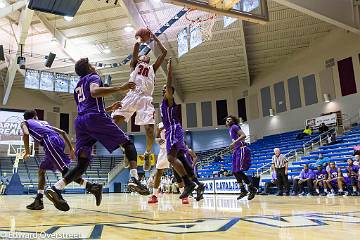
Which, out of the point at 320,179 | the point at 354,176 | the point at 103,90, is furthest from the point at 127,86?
the point at 320,179

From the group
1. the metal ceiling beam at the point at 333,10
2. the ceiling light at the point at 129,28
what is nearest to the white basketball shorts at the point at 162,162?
the metal ceiling beam at the point at 333,10

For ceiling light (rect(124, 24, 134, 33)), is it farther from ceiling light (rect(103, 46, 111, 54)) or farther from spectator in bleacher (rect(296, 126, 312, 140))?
Result: spectator in bleacher (rect(296, 126, 312, 140))

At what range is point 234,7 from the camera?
8.05 meters

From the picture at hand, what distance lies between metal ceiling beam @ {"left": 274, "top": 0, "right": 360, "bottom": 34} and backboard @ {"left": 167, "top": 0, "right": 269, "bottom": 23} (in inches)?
152

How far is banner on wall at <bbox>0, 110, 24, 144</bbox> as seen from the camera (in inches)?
809

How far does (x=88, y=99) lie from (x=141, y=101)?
1.19m

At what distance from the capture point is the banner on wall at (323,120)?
17.7 metres

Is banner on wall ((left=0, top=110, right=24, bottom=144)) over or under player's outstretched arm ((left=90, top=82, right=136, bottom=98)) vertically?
over

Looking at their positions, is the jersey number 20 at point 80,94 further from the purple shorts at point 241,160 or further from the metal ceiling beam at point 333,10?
the metal ceiling beam at point 333,10

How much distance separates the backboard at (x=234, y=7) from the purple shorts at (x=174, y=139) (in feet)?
11.3

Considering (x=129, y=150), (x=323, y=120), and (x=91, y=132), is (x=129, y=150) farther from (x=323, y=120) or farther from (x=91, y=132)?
(x=323, y=120)

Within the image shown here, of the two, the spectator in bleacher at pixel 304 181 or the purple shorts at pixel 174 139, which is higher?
the purple shorts at pixel 174 139

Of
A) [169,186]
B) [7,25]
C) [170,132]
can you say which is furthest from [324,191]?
[7,25]

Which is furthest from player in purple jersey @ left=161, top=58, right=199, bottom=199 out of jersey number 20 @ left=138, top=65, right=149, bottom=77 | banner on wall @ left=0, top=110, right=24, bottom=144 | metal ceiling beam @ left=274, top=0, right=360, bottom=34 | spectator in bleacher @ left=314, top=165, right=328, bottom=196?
banner on wall @ left=0, top=110, right=24, bottom=144
